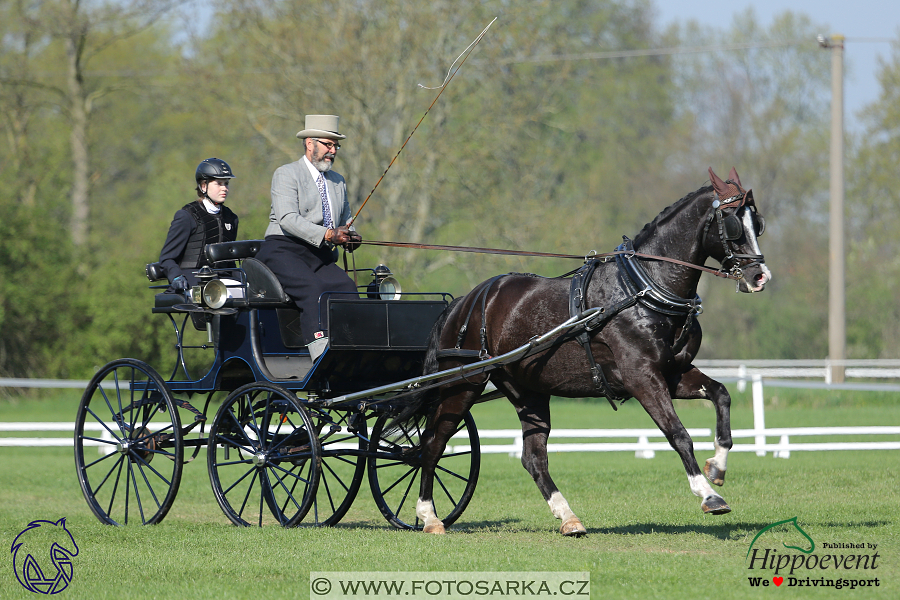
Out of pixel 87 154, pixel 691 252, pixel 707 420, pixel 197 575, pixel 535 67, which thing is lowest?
pixel 707 420

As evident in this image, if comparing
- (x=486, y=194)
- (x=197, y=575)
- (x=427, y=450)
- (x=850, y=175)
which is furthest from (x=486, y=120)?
(x=197, y=575)

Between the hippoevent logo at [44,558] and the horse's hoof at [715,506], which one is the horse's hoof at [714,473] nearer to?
the horse's hoof at [715,506]

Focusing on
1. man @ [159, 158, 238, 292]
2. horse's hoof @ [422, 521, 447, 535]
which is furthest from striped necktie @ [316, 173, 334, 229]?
horse's hoof @ [422, 521, 447, 535]

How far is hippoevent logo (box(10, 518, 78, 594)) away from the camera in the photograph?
228 inches

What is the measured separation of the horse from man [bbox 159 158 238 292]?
7.29 feet

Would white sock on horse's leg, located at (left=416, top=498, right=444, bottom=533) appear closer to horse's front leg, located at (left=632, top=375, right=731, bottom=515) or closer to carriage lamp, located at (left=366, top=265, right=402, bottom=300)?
carriage lamp, located at (left=366, top=265, right=402, bottom=300)

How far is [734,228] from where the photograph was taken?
257 inches

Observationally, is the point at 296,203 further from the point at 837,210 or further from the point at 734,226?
the point at 837,210

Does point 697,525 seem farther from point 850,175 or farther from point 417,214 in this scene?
point 850,175

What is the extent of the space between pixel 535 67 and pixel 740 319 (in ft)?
44.9

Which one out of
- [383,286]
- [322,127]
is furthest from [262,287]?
[322,127]

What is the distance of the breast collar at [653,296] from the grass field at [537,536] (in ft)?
4.66

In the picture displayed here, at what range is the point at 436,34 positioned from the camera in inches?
945

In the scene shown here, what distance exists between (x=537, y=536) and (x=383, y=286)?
230 centimetres
